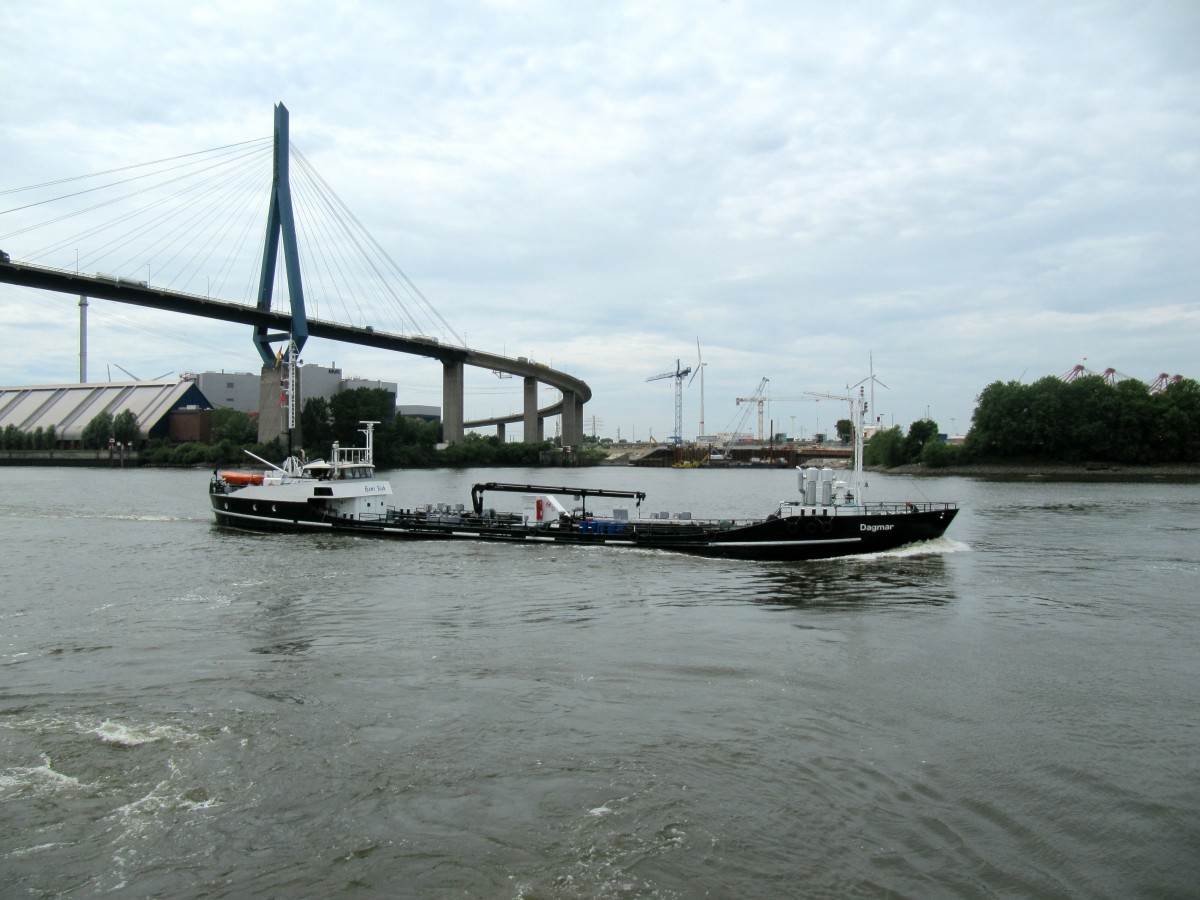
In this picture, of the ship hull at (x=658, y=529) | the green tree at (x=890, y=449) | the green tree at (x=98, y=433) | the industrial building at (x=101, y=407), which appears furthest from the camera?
the industrial building at (x=101, y=407)

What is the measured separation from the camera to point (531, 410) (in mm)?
150500

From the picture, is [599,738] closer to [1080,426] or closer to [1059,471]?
[1059,471]

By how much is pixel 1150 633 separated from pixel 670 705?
1437cm

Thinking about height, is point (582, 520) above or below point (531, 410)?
below

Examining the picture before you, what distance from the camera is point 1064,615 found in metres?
24.0

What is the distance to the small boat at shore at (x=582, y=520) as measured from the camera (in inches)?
1347

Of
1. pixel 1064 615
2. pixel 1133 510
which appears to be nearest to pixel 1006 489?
pixel 1133 510

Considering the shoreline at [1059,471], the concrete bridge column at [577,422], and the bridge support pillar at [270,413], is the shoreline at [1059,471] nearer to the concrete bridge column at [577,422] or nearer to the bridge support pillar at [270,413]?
the concrete bridge column at [577,422]

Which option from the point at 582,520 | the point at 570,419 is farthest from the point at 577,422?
the point at 582,520

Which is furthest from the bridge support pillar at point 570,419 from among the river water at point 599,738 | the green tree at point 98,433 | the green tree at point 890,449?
the river water at point 599,738

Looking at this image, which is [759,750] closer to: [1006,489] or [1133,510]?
[1133,510]

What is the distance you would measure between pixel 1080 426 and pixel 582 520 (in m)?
104

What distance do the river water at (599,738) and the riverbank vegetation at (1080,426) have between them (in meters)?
100

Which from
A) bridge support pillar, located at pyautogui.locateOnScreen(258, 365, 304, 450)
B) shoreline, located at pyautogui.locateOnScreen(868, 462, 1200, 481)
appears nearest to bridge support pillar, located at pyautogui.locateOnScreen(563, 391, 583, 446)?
shoreline, located at pyautogui.locateOnScreen(868, 462, 1200, 481)
